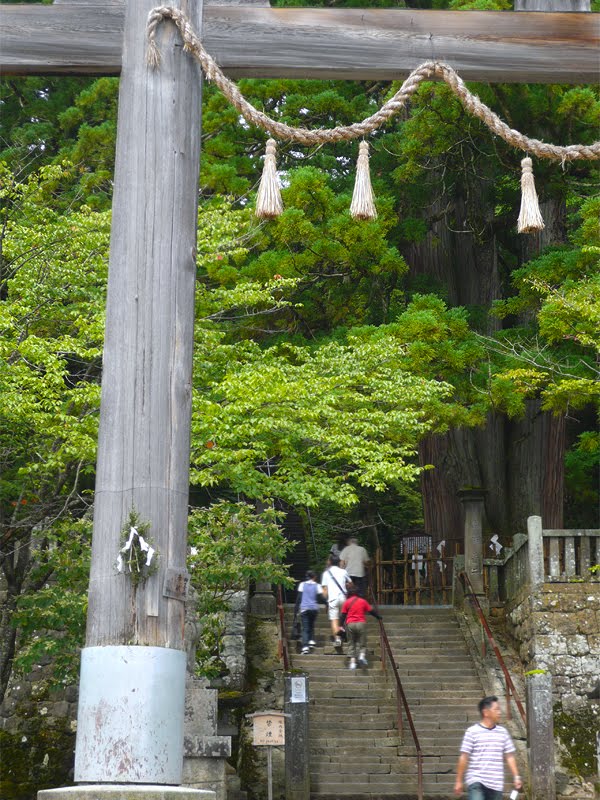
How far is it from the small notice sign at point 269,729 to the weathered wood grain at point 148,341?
7.34 m

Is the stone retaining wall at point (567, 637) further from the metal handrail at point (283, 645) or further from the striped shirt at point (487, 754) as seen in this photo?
the striped shirt at point (487, 754)

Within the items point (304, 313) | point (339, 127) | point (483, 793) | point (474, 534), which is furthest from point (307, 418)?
point (474, 534)

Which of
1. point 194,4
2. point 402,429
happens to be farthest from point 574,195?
point 194,4

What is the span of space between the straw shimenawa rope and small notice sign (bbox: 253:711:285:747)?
7824 millimetres

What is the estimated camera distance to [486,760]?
24.4 ft

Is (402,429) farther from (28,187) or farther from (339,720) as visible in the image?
(28,187)

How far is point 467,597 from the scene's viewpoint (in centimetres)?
1870

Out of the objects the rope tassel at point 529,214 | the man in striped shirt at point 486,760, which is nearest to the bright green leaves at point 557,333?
the man in striped shirt at point 486,760

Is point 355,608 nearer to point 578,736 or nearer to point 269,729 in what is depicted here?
point 269,729

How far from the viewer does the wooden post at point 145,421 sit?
5215 millimetres

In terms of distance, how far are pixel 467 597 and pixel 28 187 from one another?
1032 cm

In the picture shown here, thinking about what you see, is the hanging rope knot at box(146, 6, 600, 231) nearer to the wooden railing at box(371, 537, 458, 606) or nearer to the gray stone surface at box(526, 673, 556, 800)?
the gray stone surface at box(526, 673, 556, 800)

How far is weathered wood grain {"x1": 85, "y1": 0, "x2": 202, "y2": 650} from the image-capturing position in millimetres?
5406

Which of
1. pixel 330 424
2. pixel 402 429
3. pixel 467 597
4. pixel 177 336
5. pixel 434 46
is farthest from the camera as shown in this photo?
pixel 467 597
